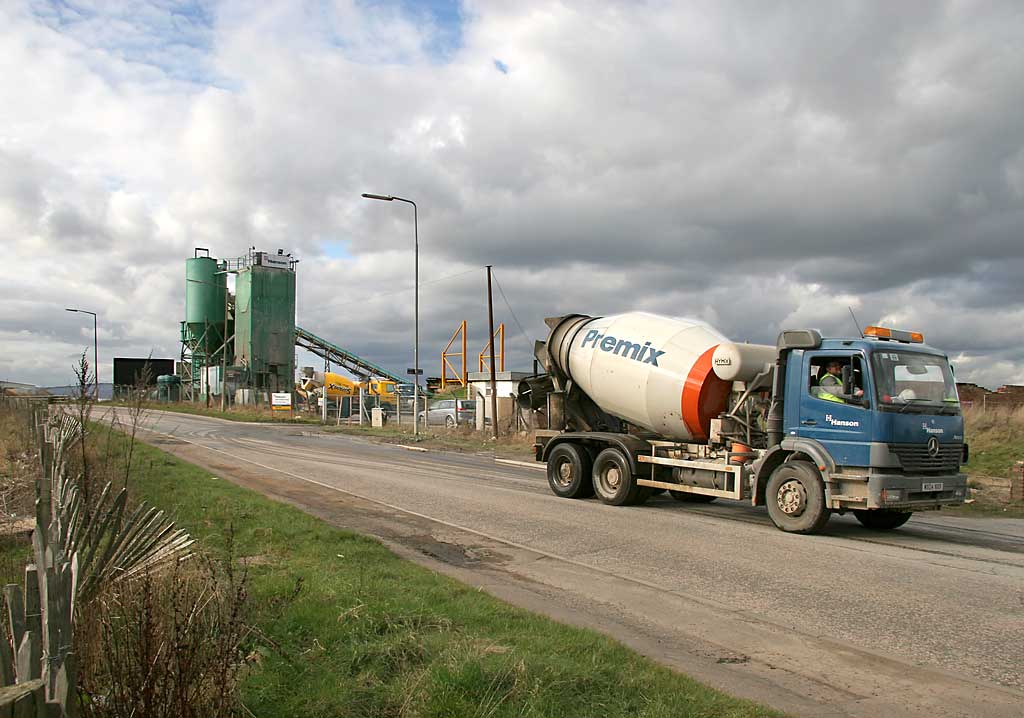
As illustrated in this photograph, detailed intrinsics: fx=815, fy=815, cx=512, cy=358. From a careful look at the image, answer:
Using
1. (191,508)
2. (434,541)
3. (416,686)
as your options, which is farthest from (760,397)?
(416,686)

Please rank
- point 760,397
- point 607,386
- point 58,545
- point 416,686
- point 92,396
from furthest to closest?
point 607,386 < point 760,397 < point 92,396 < point 416,686 < point 58,545

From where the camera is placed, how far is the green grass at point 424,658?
4.42 meters

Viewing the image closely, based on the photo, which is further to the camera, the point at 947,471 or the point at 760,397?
the point at 760,397

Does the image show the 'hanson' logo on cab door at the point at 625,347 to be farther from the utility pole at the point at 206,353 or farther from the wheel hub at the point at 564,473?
the utility pole at the point at 206,353

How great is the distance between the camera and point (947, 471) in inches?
438

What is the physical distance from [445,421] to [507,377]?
369cm

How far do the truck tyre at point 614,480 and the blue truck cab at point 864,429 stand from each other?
261 cm

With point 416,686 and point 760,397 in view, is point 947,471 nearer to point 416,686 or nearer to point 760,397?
point 760,397

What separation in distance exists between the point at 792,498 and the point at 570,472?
16.1ft

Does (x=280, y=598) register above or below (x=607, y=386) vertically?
below

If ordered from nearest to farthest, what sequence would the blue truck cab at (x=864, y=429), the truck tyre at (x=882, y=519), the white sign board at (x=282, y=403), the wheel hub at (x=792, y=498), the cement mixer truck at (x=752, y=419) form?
the blue truck cab at (x=864, y=429), the cement mixer truck at (x=752, y=419), the wheel hub at (x=792, y=498), the truck tyre at (x=882, y=519), the white sign board at (x=282, y=403)

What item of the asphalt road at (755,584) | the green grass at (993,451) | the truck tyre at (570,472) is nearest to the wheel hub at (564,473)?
the truck tyre at (570,472)

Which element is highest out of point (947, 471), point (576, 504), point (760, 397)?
point (760, 397)

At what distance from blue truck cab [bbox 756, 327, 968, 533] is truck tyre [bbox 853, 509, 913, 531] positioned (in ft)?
0.34
